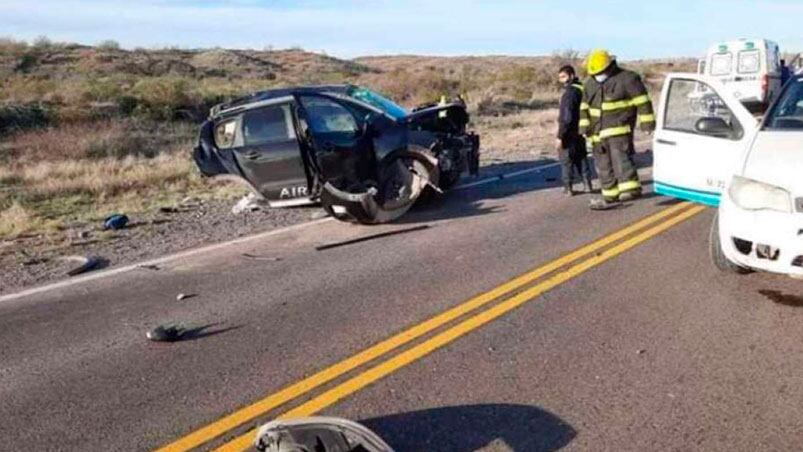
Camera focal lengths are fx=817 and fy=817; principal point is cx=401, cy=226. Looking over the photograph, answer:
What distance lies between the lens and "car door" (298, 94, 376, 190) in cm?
960

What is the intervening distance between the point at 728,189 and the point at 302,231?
4.98m

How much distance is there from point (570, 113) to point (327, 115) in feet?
9.82

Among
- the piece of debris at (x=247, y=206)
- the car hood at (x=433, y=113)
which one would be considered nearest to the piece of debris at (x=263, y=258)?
the piece of debris at (x=247, y=206)

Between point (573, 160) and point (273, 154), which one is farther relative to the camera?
point (573, 160)

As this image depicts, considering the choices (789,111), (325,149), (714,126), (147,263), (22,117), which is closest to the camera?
(789,111)

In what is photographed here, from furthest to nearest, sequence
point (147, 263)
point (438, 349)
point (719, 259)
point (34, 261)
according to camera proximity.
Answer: point (34, 261), point (147, 263), point (719, 259), point (438, 349)

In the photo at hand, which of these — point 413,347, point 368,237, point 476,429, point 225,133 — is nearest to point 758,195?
point 413,347

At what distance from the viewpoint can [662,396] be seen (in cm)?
408

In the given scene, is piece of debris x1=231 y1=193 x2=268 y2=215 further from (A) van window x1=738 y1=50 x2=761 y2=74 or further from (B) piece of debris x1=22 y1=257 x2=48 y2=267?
(A) van window x1=738 y1=50 x2=761 y2=74

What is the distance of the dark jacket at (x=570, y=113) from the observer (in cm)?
1009

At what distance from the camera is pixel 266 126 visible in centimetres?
977

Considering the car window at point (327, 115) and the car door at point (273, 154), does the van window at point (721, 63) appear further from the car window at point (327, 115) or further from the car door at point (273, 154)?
the car door at point (273, 154)

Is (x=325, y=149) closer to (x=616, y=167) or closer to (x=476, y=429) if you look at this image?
(x=616, y=167)

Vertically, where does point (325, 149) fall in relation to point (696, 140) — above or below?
below
